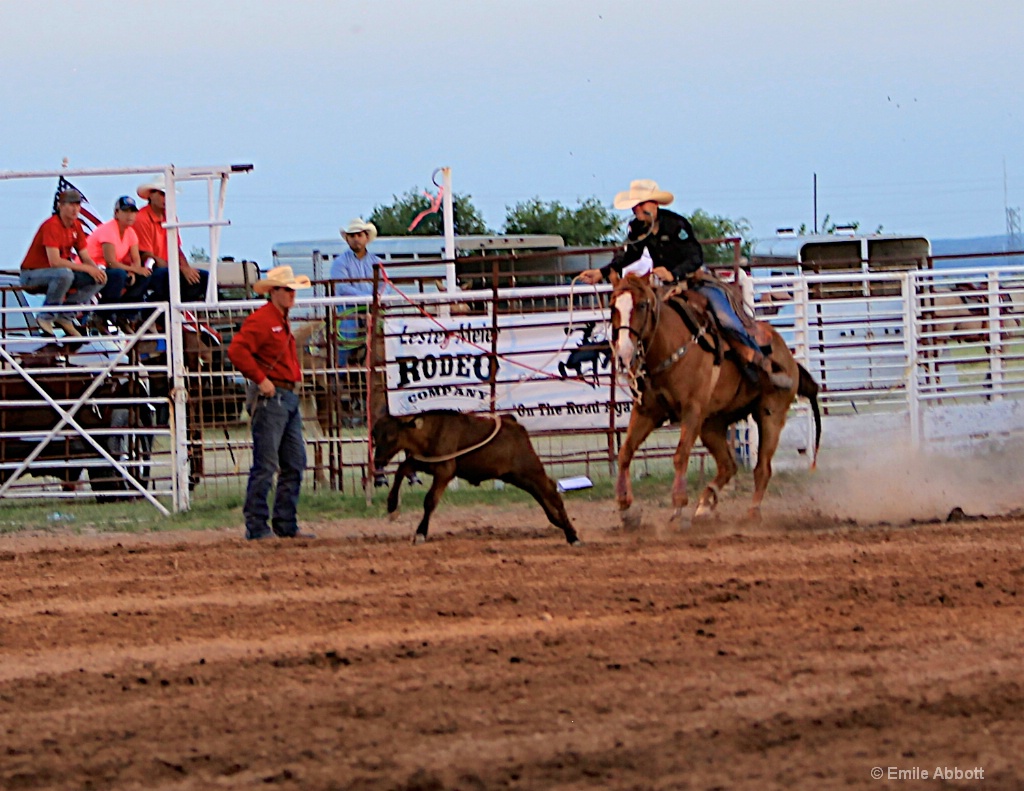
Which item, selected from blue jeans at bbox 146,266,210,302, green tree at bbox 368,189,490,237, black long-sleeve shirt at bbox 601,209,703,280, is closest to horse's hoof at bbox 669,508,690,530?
black long-sleeve shirt at bbox 601,209,703,280

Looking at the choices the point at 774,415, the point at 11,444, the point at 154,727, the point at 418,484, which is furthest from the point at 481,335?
the point at 154,727

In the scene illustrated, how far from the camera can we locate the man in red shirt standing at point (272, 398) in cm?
1088

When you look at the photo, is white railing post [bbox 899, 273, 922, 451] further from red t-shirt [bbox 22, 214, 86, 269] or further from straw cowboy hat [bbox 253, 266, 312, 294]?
red t-shirt [bbox 22, 214, 86, 269]

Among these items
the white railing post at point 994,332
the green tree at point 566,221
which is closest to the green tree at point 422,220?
the green tree at point 566,221

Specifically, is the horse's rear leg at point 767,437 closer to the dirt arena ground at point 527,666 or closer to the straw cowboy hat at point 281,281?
the dirt arena ground at point 527,666

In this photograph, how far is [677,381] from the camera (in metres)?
11.0

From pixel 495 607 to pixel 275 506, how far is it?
439 centimetres

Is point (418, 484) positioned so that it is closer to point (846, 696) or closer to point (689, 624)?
point (689, 624)

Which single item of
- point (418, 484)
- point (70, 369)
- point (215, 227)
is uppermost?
point (215, 227)

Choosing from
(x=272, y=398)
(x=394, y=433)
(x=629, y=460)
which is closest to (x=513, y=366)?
(x=629, y=460)

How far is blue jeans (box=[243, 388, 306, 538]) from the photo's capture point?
11094mm

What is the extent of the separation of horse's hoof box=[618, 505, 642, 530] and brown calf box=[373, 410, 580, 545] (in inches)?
27.3

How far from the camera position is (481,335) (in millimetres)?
13617

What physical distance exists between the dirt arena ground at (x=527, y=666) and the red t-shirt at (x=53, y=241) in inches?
183
